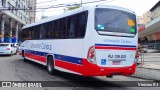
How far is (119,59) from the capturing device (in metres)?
9.64

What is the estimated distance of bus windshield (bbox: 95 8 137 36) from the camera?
30.8 feet

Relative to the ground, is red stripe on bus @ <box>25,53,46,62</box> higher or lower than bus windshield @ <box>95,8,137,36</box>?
lower

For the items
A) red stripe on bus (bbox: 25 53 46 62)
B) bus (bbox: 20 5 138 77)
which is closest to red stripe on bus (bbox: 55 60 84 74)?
bus (bbox: 20 5 138 77)

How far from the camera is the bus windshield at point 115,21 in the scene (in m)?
9.40

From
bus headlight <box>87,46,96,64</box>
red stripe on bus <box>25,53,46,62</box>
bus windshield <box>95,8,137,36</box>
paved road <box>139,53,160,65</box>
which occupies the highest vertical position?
bus windshield <box>95,8,137,36</box>

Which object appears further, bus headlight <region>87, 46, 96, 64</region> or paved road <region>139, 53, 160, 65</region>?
paved road <region>139, 53, 160, 65</region>

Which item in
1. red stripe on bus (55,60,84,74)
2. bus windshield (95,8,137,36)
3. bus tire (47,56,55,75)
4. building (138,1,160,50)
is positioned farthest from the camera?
building (138,1,160,50)

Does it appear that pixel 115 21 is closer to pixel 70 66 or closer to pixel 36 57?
pixel 70 66

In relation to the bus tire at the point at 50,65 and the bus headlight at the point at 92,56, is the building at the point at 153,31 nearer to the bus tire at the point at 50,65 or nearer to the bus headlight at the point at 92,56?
the bus tire at the point at 50,65

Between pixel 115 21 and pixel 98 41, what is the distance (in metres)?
1.22

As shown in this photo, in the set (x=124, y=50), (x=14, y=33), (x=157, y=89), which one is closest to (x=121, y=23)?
(x=124, y=50)

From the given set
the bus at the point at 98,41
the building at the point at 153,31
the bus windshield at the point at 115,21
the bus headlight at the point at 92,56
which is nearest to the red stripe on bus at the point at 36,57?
the bus at the point at 98,41

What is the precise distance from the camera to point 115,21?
973 cm

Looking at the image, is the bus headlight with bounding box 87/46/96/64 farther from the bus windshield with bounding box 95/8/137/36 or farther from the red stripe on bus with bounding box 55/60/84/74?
the bus windshield with bounding box 95/8/137/36
